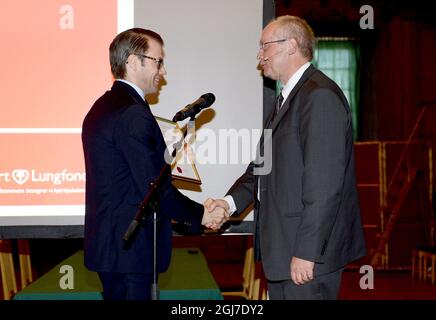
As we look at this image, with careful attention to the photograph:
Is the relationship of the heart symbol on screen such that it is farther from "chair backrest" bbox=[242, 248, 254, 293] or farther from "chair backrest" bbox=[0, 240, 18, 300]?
"chair backrest" bbox=[242, 248, 254, 293]

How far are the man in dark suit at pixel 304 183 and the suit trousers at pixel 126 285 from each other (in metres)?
0.50

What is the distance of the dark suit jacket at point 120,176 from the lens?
7.32ft

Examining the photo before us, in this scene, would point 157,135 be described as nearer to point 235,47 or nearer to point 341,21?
point 235,47

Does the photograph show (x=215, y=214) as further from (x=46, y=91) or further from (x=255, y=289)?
(x=255, y=289)

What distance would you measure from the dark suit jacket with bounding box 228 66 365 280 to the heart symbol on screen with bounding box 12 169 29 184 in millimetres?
1331

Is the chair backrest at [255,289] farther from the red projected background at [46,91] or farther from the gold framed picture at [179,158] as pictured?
the red projected background at [46,91]

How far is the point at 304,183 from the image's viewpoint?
2.13 m

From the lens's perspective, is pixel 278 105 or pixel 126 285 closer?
pixel 126 285

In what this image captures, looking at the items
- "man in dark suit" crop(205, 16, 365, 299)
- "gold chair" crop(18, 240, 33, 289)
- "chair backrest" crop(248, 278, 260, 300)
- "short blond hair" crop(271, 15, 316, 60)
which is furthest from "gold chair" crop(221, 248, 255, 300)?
"short blond hair" crop(271, 15, 316, 60)

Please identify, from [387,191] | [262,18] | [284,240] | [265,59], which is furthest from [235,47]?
[387,191]

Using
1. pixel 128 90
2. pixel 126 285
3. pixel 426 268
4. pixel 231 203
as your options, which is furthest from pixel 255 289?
pixel 426 268

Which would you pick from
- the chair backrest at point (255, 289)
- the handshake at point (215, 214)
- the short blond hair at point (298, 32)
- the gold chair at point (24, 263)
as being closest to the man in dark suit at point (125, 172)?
the handshake at point (215, 214)

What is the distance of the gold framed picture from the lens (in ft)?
9.48

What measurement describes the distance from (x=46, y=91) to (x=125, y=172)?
1021mm
